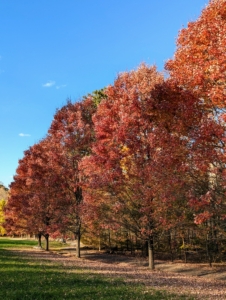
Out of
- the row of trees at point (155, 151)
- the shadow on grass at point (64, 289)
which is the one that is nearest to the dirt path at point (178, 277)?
the shadow on grass at point (64, 289)

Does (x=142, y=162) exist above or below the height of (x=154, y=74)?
below

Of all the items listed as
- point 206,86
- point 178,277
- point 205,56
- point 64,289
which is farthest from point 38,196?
point 205,56

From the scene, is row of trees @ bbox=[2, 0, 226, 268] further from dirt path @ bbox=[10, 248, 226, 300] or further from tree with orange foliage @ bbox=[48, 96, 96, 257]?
dirt path @ bbox=[10, 248, 226, 300]

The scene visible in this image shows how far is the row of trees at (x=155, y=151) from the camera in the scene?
12.8 metres

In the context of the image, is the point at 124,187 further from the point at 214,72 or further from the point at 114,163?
the point at 214,72

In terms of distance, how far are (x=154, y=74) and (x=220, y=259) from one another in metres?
15.7

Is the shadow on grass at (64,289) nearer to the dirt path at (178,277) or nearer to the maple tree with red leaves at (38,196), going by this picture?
the dirt path at (178,277)

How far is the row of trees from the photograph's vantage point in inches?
504

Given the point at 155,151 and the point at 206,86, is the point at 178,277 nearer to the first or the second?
the point at 155,151

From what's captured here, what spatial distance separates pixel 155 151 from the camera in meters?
17.8

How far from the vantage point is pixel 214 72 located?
38.2 ft

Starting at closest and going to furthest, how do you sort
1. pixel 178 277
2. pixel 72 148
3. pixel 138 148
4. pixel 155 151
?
pixel 178 277, pixel 155 151, pixel 138 148, pixel 72 148

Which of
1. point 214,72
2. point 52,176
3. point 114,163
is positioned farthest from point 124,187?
point 52,176

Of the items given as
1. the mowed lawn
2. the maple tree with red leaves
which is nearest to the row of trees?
the maple tree with red leaves
